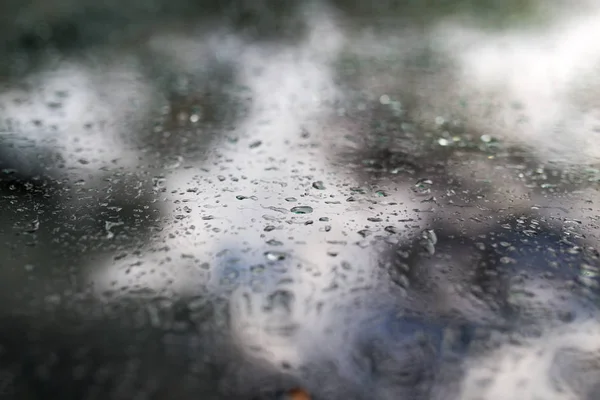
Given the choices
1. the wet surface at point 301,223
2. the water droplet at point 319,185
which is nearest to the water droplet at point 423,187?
the wet surface at point 301,223

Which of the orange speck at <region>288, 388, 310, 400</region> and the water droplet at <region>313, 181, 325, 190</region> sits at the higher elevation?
the water droplet at <region>313, 181, 325, 190</region>

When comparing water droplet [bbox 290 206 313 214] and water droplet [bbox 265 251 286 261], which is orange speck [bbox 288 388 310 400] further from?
water droplet [bbox 290 206 313 214]

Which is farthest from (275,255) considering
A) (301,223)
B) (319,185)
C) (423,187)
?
(423,187)

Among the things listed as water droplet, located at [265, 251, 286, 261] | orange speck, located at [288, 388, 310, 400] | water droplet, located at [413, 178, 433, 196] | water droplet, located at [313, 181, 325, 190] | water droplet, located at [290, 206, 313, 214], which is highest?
water droplet, located at [413, 178, 433, 196]

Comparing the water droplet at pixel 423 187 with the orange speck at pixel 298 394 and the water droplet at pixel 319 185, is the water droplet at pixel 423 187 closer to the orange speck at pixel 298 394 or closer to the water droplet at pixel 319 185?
the water droplet at pixel 319 185

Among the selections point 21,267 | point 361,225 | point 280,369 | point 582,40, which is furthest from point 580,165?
point 21,267

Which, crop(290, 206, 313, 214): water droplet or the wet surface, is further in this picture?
crop(290, 206, 313, 214): water droplet

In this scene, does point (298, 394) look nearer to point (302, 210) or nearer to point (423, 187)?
point (302, 210)

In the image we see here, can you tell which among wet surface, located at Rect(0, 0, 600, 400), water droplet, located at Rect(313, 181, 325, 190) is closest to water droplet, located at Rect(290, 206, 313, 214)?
wet surface, located at Rect(0, 0, 600, 400)

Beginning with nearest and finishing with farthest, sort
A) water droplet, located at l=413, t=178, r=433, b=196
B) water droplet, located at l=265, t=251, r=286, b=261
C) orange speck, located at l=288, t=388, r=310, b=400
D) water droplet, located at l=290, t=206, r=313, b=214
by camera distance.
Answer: orange speck, located at l=288, t=388, r=310, b=400 < water droplet, located at l=265, t=251, r=286, b=261 < water droplet, located at l=290, t=206, r=313, b=214 < water droplet, located at l=413, t=178, r=433, b=196
